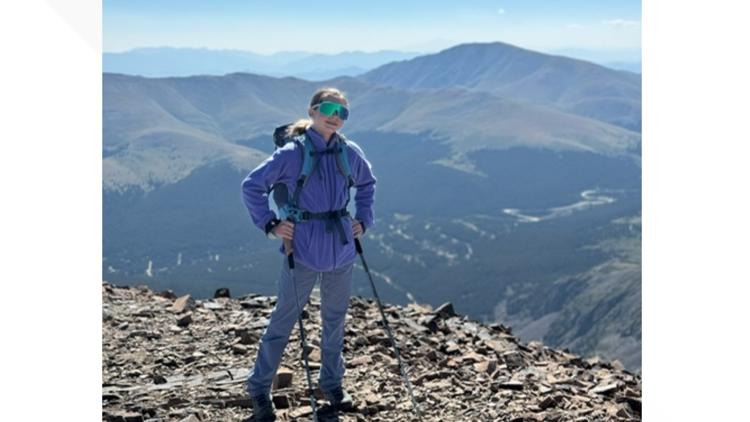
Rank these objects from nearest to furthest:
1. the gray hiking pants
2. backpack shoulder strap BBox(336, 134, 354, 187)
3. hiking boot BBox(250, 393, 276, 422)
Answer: backpack shoulder strap BBox(336, 134, 354, 187)
the gray hiking pants
hiking boot BBox(250, 393, 276, 422)

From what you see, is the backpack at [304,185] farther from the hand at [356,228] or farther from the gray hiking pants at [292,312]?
the gray hiking pants at [292,312]

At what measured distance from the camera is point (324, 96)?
5949 millimetres

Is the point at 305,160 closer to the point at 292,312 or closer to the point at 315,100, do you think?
the point at 315,100

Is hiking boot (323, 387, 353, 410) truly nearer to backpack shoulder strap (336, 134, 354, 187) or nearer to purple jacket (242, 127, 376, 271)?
purple jacket (242, 127, 376, 271)

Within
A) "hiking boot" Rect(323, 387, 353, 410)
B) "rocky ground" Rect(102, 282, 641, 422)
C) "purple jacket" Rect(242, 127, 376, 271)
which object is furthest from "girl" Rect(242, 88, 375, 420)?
"rocky ground" Rect(102, 282, 641, 422)

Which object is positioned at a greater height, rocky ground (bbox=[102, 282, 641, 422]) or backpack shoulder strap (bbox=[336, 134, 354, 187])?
backpack shoulder strap (bbox=[336, 134, 354, 187])

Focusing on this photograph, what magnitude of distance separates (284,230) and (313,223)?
0.24m

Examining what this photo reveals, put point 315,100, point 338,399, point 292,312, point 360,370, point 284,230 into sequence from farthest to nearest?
point 360,370 → point 338,399 → point 292,312 → point 315,100 → point 284,230

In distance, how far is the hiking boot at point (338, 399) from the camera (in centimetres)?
650

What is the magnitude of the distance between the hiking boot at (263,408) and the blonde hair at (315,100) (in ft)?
7.23

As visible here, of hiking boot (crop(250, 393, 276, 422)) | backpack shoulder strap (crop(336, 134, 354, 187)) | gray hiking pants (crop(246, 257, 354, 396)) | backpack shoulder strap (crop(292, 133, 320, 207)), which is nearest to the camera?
backpack shoulder strap (crop(292, 133, 320, 207))

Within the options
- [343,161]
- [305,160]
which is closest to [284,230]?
[305,160]

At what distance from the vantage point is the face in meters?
5.90

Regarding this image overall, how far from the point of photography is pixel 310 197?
19.5ft
